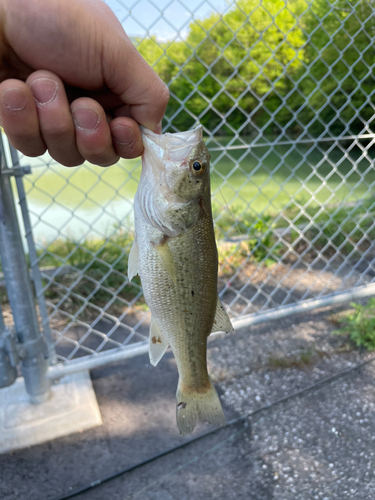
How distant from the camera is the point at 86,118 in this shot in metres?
0.94

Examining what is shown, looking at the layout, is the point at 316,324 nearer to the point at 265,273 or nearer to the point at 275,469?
the point at 265,273

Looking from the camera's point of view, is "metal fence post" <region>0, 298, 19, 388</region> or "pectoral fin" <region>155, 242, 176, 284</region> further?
"metal fence post" <region>0, 298, 19, 388</region>

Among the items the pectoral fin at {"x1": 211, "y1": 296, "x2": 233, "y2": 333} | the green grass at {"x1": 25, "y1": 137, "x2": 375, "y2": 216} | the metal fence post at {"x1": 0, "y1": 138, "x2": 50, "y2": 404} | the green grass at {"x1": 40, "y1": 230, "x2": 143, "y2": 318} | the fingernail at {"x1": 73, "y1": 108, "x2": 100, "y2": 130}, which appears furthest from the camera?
the green grass at {"x1": 25, "y1": 137, "x2": 375, "y2": 216}

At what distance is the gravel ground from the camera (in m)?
1.89

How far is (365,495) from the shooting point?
72.1 inches

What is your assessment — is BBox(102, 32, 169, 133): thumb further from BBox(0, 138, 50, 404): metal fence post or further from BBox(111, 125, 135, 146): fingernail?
BBox(0, 138, 50, 404): metal fence post

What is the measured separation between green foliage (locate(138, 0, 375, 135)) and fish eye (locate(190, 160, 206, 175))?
61.0 inches

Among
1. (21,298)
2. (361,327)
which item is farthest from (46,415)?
(361,327)

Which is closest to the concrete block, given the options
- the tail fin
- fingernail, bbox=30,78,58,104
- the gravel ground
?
the gravel ground

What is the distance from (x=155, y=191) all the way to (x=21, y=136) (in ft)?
→ 1.20

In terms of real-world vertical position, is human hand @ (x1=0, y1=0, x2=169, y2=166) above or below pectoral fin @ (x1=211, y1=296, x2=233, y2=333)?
above

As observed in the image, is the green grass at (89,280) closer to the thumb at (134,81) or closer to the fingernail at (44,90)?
the thumb at (134,81)

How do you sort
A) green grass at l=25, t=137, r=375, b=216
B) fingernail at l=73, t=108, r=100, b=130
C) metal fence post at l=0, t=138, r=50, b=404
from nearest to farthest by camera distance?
fingernail at l=73, t=108, r=100, b=130 < metal fence post at l=0, t=138, r=50, b=404 < green grass at l=25, t=137, r=375, b=216

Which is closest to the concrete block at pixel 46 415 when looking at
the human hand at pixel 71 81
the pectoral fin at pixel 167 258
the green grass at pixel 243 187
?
the pectoral fin at pixel 167 258
